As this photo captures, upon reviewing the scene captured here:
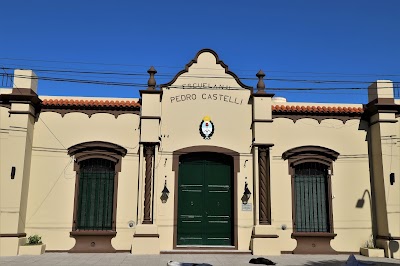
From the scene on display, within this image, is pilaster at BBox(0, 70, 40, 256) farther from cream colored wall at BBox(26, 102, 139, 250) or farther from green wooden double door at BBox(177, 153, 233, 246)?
green wooden double door at BBox(177, 153, 233, 246)

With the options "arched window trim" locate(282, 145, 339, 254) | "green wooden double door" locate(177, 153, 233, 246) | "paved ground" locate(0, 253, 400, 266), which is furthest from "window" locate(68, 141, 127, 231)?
"arched window trim" locate(282, 145, 339, 254)

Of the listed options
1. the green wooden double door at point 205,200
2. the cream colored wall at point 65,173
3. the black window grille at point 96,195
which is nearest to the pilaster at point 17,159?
the cream colored wall at point 65,173

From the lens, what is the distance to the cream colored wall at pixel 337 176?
44.4ft

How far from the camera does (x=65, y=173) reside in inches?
527

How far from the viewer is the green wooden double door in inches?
533

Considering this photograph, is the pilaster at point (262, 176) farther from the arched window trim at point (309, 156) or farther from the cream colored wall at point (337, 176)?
the arched window trim at point (309, 156)

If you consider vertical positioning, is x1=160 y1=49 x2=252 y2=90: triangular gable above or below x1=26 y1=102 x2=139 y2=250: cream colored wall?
above

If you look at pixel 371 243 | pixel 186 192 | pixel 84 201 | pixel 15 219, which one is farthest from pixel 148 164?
pixel 371 243

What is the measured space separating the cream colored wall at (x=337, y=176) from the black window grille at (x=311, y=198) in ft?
1.02

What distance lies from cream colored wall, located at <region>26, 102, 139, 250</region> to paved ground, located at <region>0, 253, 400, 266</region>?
0.91 meters

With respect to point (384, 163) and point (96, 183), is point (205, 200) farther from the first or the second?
point (384, 163)

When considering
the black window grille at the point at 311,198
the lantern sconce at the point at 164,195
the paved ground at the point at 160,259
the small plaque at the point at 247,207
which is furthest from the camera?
the black window grille at the point at 311,198

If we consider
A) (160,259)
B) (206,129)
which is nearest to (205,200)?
(206,129)

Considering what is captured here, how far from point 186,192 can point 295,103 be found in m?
5.39
